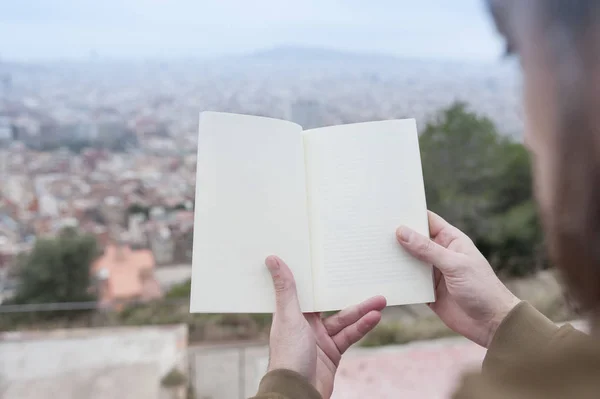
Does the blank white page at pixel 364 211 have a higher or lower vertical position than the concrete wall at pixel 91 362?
higher

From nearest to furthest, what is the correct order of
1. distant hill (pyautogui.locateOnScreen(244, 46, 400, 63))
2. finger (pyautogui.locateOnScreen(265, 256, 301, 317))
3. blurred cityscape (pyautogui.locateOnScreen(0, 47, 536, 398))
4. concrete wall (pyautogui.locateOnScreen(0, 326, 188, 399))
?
finger (pyautogui.locateOnScreen(265, 256, 301, 317))
concrete wall (pyautogui.locateOnScreen(0, 326, 188, 399))
blurred cityscape (pyautogui.locateOnScreen(0, 47, 536, 398))
distant hill (pyautogui.locateOnScreen(244, 46, 400, 63))

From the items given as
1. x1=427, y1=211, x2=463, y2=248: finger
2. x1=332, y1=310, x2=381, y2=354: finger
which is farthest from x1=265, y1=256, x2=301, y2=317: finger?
x1=427, y1=211, x2=463, y2=248: finger

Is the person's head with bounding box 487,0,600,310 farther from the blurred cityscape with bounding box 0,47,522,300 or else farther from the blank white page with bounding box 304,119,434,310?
the blurred cityscape with bounding box 0,47,522,300

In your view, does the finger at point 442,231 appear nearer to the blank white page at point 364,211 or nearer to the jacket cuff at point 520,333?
the blank white page at point 364,211

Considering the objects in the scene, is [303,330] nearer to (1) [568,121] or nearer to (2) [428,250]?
(2) [428,250]

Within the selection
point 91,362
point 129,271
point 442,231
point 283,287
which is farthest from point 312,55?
point 283,287

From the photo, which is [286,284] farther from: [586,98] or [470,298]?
[586,98]

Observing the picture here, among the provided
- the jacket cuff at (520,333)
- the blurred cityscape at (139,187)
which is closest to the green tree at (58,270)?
the blurred cityscape at (139,187)
